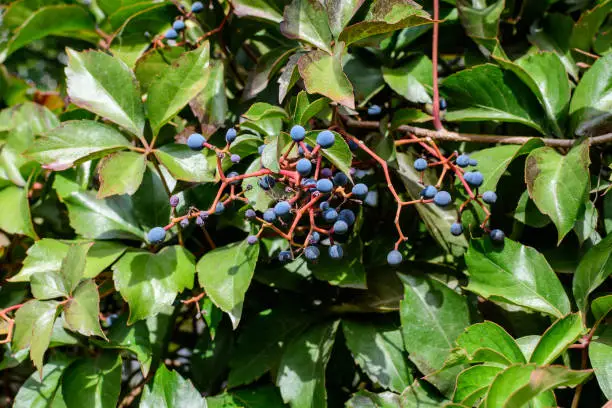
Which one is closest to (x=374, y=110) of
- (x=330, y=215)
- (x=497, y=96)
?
(x=497, y=96)

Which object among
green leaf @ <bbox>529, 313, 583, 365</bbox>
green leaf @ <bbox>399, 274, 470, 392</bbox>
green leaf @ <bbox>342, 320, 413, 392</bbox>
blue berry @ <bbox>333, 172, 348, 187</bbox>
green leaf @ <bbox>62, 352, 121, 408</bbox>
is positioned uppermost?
blue berry @ <bbox>333, 172, 348, 187</bbox>

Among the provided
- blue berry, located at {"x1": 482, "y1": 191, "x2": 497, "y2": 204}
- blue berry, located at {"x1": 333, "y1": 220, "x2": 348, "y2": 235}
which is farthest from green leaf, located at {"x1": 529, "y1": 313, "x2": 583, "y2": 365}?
blue berry, located at {"x1": 333, "y1": 220, "x2": 348, "y2": 235}

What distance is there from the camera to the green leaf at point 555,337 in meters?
0.82

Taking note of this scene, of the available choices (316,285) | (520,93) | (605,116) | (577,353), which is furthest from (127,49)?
(577,353)

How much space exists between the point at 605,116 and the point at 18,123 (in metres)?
1.21

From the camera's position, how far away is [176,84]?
1064 millimetres

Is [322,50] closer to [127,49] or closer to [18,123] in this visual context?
[127,49]

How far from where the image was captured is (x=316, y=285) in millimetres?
1171

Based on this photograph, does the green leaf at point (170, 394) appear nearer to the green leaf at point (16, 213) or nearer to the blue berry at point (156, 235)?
the blue berry at point (156, 235)

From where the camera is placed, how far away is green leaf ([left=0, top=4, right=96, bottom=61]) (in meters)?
1.35

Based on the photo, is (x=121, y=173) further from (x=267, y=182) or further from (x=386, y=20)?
(x=386, y=20)

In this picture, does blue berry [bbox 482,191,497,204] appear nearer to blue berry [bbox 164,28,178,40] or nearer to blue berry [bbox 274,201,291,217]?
blue berry [bbox 274,201,291,217]

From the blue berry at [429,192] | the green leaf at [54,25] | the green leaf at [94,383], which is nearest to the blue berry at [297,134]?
the blue berry at [429,192]

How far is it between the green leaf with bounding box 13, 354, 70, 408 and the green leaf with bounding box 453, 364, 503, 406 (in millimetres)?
724
